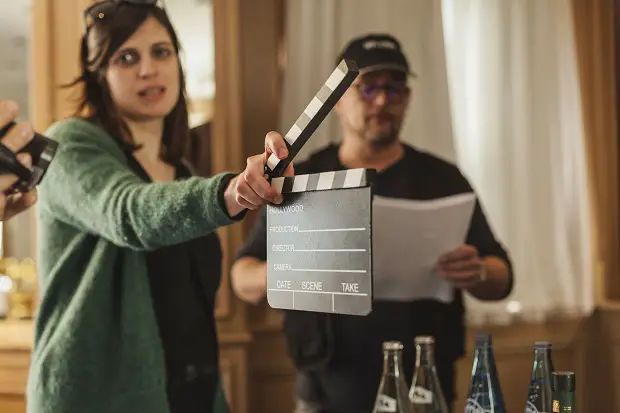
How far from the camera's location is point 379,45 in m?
1.54

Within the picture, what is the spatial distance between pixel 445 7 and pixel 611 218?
0.67 m

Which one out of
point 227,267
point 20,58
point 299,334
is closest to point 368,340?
point 299,334

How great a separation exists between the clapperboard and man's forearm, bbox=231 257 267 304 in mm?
793

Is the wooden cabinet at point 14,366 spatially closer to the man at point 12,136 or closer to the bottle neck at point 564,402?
the man at point 12,136

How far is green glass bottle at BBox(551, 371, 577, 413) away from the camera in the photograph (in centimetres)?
87

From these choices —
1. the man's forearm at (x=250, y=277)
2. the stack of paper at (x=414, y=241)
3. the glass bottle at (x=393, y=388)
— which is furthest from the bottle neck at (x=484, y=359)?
the man's forearm at (x=250, y=277)

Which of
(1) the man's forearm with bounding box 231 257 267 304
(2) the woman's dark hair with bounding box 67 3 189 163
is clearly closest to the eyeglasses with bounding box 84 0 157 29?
(2) the woman's dark hair with bounding box 67 3 189 163

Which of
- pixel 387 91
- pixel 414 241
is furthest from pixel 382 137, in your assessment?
pixel 414 241

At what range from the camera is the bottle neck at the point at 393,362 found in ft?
3.46

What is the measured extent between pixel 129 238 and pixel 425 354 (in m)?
0.53

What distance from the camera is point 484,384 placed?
39.3 inches

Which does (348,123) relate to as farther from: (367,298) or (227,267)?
(367,298)

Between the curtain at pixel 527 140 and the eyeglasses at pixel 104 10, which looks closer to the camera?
the eyeglasses at pixel 104 10

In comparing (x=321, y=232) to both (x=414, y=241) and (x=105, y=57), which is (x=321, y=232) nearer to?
(x=105, y=57)
